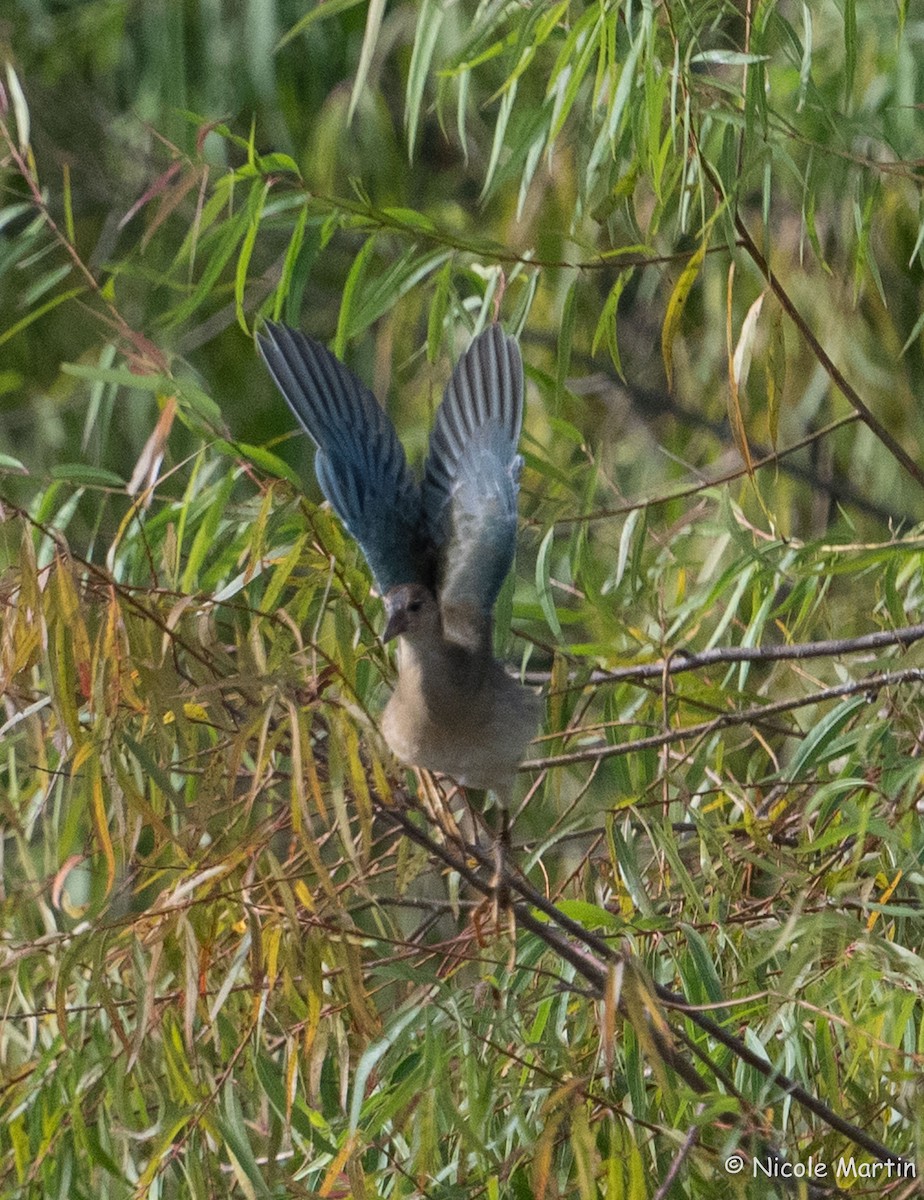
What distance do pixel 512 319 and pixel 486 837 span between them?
57 centimetres

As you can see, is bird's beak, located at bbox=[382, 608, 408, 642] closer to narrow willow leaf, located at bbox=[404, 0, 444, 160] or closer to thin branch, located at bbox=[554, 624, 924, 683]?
thin branch, located at bbox=[554, 624, 924, 683]

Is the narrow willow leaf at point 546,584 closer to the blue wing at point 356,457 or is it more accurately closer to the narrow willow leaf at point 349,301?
the blue wing at point 356,457

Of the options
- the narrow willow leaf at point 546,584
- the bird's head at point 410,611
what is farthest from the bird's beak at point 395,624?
the narrow willow leaf at point 546,584

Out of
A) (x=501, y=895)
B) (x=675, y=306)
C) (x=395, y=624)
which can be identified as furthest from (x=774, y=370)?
(x=501, y=895)

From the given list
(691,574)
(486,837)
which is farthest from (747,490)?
(486,837)

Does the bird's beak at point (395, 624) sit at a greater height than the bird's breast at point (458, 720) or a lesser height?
greater

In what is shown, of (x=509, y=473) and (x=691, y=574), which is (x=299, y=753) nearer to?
(x=509, y=473)

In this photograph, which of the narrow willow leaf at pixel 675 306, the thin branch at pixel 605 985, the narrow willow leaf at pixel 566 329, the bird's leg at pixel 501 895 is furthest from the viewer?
the narrow willow leaf at pixel 566 329

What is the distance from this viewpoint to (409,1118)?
4.91 feet

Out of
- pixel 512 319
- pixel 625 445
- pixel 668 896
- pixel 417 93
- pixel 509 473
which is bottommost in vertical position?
pixel 625 445

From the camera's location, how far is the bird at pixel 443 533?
5.89 ft

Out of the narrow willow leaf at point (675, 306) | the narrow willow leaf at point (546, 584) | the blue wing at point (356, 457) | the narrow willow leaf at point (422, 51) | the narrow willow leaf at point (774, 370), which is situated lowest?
the narrow willow leaf at point (546, 584)

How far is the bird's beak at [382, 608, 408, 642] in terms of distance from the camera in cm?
171

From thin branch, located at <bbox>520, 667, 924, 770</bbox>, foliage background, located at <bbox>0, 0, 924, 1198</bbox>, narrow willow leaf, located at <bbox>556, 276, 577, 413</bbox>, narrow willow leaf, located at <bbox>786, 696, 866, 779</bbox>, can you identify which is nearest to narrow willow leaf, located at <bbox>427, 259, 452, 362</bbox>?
foliage background, located at <bbox>0, 0, 924, 1198</bbox>
